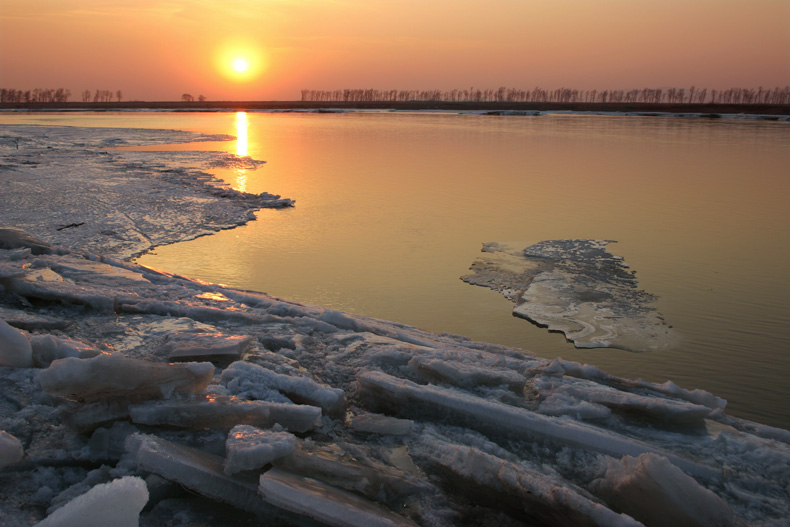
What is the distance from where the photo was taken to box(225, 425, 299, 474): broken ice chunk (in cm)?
190

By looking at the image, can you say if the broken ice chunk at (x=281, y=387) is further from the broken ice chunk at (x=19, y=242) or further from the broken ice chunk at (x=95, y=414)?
the broken ice chunk at (x=19, y=242)

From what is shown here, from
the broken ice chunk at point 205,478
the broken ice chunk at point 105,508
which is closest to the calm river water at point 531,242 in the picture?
the broken ice chunk at point 205,478

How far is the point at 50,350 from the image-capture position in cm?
254

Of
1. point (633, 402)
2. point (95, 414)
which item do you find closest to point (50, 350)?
point (95, 414)

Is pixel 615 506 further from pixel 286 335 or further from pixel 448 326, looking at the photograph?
pixel 448 326

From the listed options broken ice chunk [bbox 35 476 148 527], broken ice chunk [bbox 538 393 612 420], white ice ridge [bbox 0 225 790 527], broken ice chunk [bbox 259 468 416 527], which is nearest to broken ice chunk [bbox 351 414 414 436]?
white ice ridge [bbox 0 225 790 527]

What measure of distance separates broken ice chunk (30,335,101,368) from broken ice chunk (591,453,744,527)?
87.7 inches

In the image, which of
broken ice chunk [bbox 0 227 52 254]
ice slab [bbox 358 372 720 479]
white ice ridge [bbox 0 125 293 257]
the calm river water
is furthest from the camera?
white ice ridge [bbox 0 125 293 257]

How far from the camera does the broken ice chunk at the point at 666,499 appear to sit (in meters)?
1.97

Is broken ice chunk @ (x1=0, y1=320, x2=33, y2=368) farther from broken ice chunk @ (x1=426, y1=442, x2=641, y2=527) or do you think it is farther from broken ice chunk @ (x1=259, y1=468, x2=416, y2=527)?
broken ice chunk @ (x1=426, y1=442, x2=641, y2=527)

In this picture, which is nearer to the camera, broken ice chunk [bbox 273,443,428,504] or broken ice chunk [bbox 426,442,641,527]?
broken ice chunk [bbox 426,442,641,527]

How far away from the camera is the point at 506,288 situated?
554cm

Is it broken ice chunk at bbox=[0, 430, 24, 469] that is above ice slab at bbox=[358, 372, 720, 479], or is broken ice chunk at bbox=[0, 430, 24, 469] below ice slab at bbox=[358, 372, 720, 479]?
above

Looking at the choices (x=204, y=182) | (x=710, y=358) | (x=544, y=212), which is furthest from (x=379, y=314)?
(x=204, y=182)
